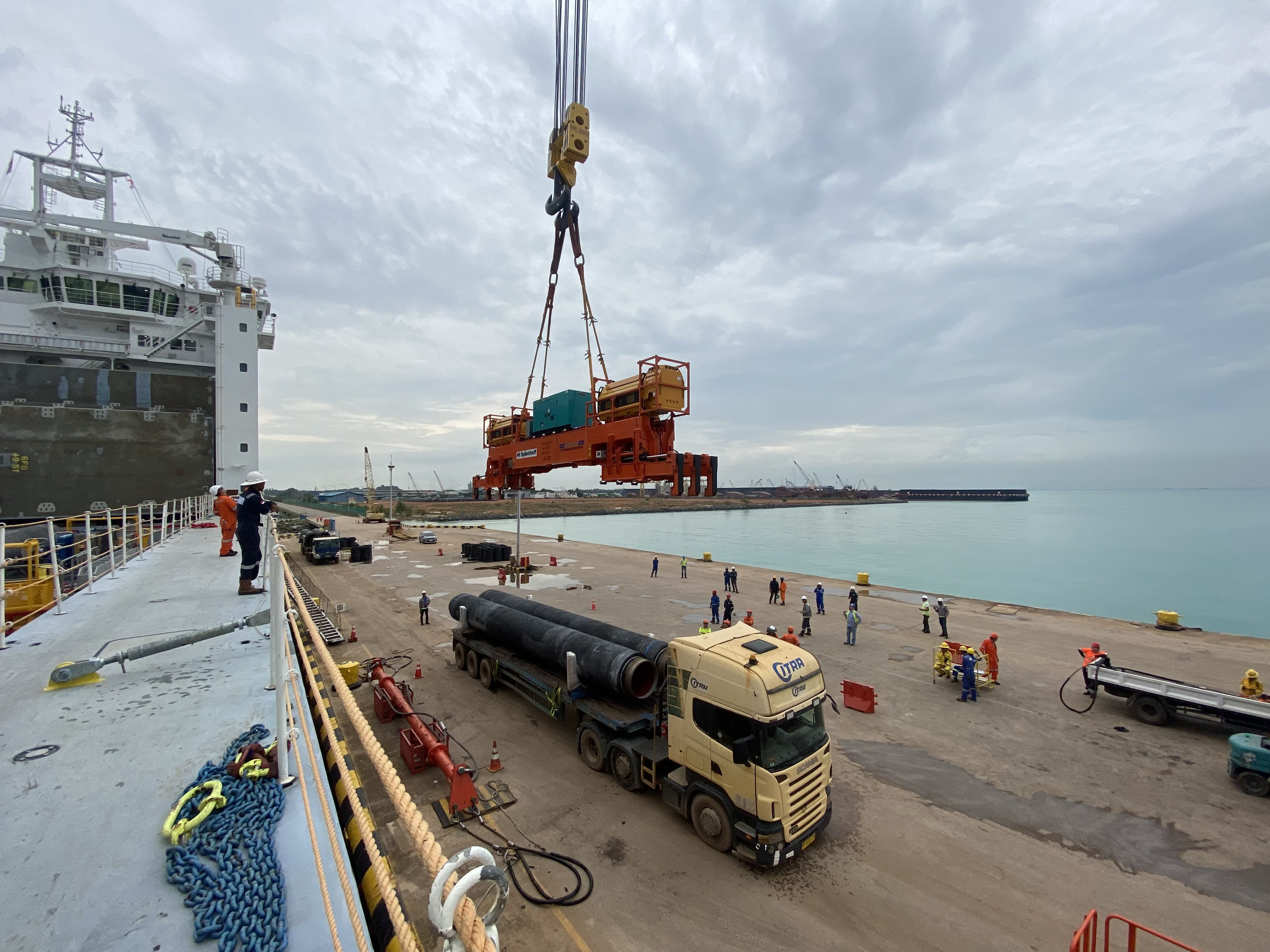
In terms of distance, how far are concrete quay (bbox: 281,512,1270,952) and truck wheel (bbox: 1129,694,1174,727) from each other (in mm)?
152

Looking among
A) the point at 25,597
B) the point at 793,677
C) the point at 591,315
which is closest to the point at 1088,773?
the point at 793,677

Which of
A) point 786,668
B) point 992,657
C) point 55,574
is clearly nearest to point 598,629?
point 786,668

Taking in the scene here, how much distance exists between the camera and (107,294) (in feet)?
80.9

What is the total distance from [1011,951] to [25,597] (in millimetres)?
15938

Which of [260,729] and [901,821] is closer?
[260,729]

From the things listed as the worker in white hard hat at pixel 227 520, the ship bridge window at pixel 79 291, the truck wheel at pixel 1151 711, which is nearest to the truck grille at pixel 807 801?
the truck wheel at pixel 1151 711

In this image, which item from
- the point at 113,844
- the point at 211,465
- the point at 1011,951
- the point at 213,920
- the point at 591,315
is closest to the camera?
the point at 213,920

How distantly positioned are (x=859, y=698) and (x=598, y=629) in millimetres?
6143

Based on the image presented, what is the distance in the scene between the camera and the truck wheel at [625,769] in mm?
8234

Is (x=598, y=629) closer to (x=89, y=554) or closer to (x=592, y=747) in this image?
(x=592, y=747)

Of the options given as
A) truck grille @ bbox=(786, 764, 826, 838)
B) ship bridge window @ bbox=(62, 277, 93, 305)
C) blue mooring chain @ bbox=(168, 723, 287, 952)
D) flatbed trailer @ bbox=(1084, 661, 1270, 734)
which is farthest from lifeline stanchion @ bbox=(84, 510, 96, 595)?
ship bridge window @ bbox=(62, 277, 93, 305)

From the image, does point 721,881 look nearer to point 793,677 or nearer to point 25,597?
point 793,677

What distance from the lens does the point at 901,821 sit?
7.75 meters

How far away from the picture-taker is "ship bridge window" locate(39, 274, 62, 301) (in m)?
23.8
